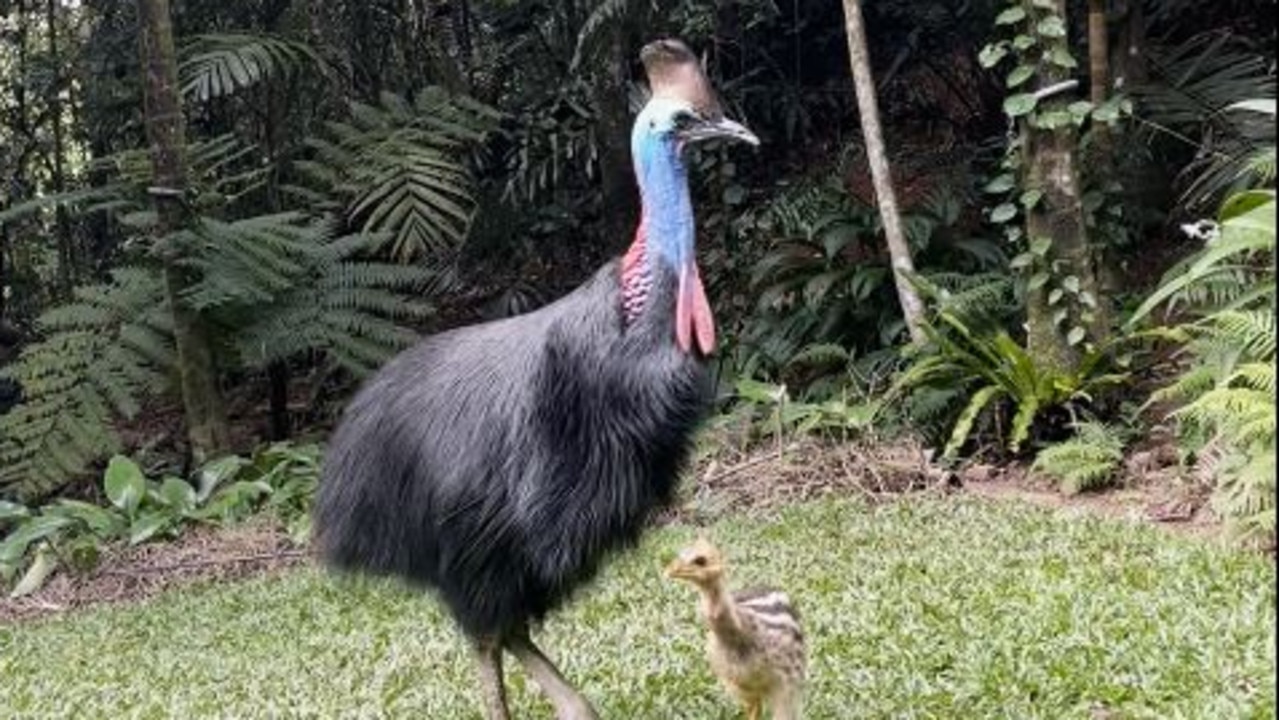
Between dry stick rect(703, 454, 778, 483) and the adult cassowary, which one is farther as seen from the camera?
dry stick rect(703, 454, 778, 483)

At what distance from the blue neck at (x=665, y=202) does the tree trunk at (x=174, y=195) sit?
17.9ft

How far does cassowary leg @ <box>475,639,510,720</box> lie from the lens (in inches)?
134

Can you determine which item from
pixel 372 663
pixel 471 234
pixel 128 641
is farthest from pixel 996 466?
pixel 471 234

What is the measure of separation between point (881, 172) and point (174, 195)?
11.7 ft

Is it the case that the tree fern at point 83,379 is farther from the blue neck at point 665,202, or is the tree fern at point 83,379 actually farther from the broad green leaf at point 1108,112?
the blue neck at point 665,202

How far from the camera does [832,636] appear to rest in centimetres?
428

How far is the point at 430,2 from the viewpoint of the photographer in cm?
1140

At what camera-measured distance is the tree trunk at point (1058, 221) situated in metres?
6.54

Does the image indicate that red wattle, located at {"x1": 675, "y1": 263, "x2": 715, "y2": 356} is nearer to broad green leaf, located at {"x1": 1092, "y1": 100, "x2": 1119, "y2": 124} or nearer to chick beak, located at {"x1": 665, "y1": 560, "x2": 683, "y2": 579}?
chick beak, located at {"x1": 665, "y1": 560, "x2": 683, "y2": 579}

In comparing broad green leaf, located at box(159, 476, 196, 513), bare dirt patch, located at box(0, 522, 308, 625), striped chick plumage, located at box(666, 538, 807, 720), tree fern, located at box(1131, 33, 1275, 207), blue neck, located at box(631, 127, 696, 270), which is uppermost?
blue neck, located at box(631, 127, 696, 270)

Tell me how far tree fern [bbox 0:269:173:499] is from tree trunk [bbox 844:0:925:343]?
3.75 metres

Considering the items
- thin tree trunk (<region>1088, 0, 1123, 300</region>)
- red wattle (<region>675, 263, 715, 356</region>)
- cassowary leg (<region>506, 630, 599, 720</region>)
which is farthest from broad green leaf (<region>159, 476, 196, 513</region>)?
red wattle (<region>675, 263, 715, 356</region>)

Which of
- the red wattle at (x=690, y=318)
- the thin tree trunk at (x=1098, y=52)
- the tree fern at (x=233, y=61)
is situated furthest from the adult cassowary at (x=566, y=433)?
the tree fern at (x=233, y=61)

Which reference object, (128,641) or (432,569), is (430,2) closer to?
(128,641)
